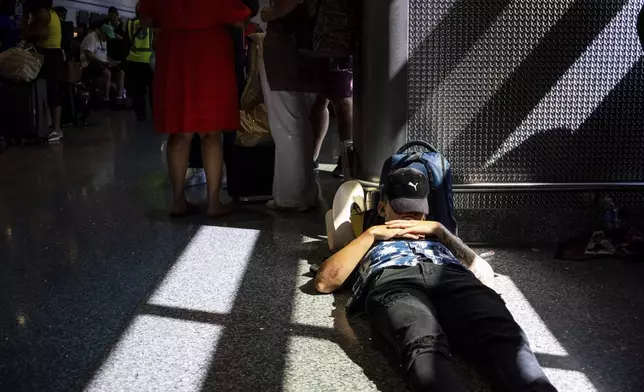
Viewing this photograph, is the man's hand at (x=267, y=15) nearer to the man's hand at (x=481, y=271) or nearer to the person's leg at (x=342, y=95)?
Result: the person's leg at (x=342, y=95)

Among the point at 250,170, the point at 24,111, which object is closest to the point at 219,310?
the point at 250,170

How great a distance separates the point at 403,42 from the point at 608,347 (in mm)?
1866

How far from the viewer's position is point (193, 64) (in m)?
4.45

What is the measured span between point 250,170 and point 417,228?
7.89 ft

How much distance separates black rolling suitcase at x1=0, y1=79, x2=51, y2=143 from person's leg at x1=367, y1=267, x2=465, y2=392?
724 centimetres

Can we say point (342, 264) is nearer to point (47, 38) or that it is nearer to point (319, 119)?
point (319, 119)

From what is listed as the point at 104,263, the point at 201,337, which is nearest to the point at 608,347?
the point at 201,337

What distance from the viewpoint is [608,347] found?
8.27ft

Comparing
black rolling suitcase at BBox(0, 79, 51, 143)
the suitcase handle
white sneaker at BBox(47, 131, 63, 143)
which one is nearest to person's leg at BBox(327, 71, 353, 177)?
the suitcase handle

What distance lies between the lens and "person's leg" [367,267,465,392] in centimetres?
206

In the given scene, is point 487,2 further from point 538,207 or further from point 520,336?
point 520,336

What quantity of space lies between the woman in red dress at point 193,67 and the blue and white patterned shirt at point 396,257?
6.41 feet

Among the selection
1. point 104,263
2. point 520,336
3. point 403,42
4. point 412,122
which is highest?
point 403,42

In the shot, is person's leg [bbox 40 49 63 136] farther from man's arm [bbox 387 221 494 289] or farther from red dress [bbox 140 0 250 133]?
man's arm [bbox 387 221 494 289]
